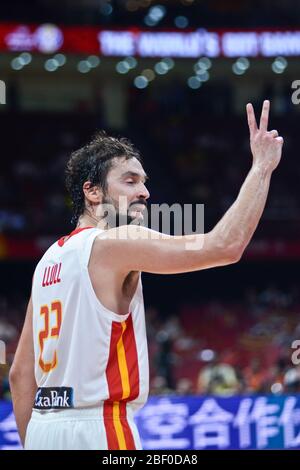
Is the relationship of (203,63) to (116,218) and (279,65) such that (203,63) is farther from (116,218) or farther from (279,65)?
(116,218)

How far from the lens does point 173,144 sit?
68.4ft

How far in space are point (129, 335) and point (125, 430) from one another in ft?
0.97

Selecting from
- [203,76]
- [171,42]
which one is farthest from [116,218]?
[203,76]

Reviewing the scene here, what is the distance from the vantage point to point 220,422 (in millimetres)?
7574

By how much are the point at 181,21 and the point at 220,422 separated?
1217cm

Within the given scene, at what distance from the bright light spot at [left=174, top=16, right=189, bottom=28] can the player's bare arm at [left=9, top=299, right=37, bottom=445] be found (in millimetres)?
15700

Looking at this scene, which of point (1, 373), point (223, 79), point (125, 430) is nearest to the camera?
point (125, 430)

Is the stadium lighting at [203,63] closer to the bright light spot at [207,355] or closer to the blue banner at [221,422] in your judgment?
the bright light spot at [207,355]

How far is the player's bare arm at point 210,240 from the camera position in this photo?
103 inches

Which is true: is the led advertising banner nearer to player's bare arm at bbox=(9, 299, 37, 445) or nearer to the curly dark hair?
the curly dark hair

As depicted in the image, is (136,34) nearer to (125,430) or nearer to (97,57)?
(97,57)

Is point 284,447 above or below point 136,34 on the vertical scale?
below
